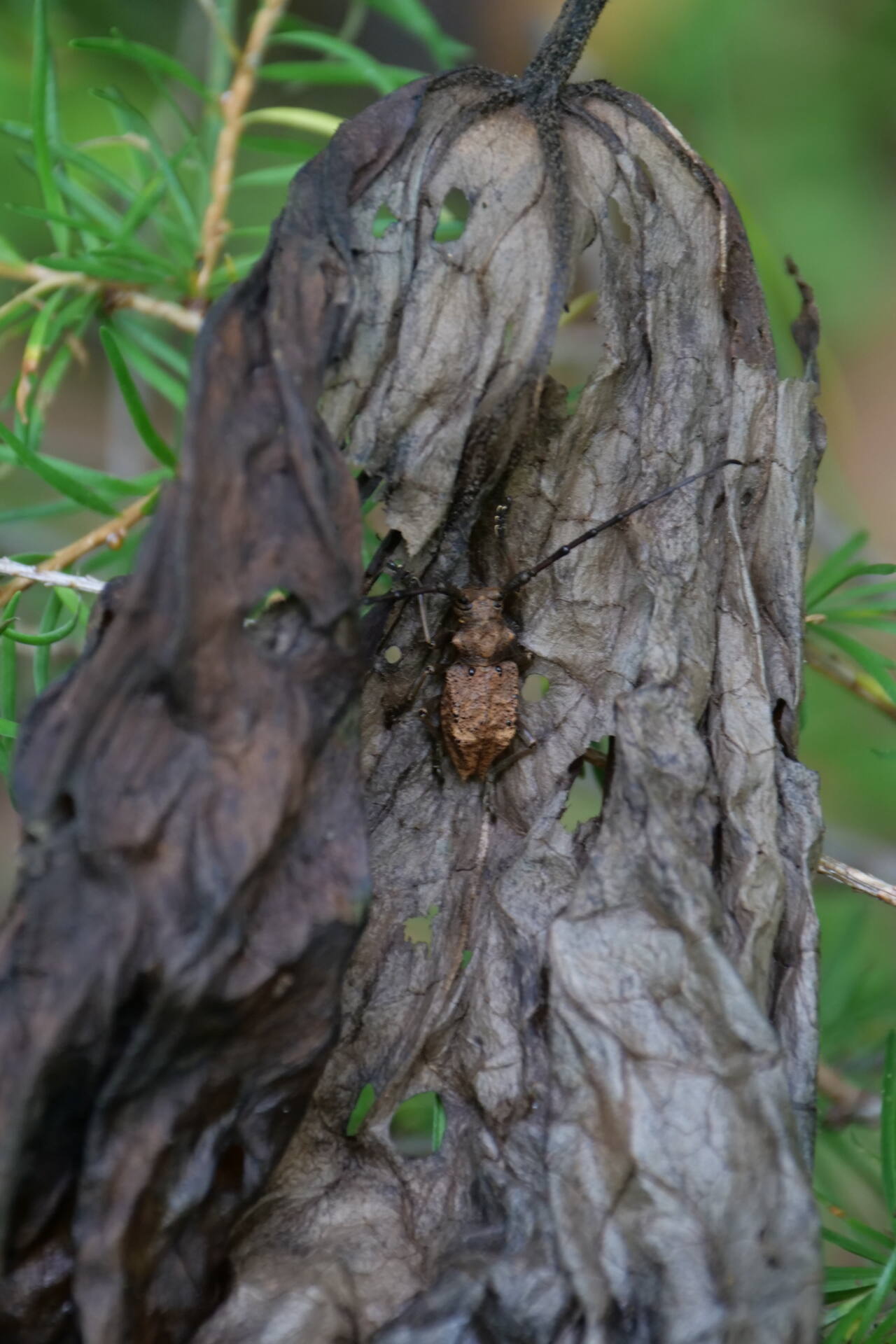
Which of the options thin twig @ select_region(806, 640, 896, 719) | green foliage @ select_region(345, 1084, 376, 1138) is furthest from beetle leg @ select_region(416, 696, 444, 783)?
thin twig @ select_region(806, 640, 896, 719)

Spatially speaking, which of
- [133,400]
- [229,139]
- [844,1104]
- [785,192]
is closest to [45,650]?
[133,400]

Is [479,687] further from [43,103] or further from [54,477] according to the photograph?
[43,103]

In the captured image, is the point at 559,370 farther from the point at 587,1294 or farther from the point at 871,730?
the point at 587,1294

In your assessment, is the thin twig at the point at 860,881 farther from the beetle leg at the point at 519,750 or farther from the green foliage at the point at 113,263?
the green foliage at the point at 113,263

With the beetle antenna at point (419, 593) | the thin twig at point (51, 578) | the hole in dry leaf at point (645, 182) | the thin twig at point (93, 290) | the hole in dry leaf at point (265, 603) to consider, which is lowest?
the thin twig at point (51, 578)

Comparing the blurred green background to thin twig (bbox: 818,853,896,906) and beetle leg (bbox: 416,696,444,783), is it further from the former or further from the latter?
beetle leg (bbox: 416,696,444,783)

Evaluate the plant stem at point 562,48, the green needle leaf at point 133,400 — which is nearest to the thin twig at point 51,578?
the green needle leaf at point 133,400

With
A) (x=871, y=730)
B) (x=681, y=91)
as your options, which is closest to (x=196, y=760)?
(x=871, y=730)
